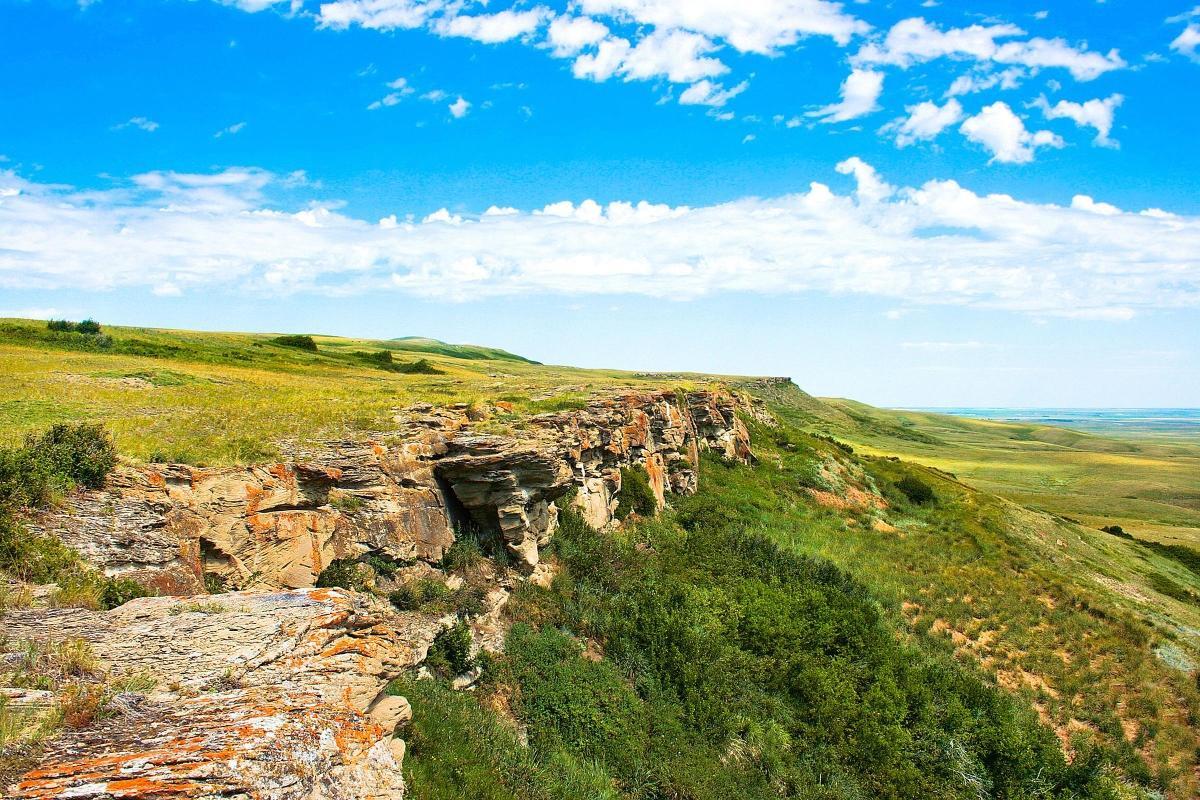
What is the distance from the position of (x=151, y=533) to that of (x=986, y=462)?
134 meters

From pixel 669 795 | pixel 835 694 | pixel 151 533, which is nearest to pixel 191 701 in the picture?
pixel 151 533

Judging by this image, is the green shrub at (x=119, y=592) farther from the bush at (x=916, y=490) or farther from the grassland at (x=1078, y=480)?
the grassland at (x=1078, y=480)

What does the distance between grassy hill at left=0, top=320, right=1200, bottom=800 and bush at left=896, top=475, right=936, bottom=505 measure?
390 centimetres

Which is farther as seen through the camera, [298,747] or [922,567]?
[922,567]

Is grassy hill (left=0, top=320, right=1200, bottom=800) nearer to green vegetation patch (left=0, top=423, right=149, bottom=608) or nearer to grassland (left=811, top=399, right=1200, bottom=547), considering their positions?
green vegetation patch (left=0, top=423, right=149, bottom=608)

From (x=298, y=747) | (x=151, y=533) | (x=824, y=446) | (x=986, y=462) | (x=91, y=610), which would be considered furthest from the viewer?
(x=986, y=462)

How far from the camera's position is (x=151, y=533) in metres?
10.7

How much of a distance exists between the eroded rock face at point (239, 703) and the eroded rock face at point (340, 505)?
7.45ft

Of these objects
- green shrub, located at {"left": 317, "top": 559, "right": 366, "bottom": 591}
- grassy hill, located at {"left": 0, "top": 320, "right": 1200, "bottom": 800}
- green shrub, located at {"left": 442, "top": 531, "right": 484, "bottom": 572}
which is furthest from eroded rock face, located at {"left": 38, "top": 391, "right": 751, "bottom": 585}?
grassy hill, located at {"left": 0, "top": 320, "right": 1200, "bottom": 800}

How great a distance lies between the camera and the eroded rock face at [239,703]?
17.8ft

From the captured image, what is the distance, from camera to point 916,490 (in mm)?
48312

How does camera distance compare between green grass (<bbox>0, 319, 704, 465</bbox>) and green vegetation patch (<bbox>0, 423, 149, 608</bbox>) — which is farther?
green grass (<bbox>0, 319, 704, 465</bbox>)

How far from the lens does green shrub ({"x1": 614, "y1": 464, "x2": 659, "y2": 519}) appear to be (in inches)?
1113

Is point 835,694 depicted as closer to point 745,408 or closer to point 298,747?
point 298,747
